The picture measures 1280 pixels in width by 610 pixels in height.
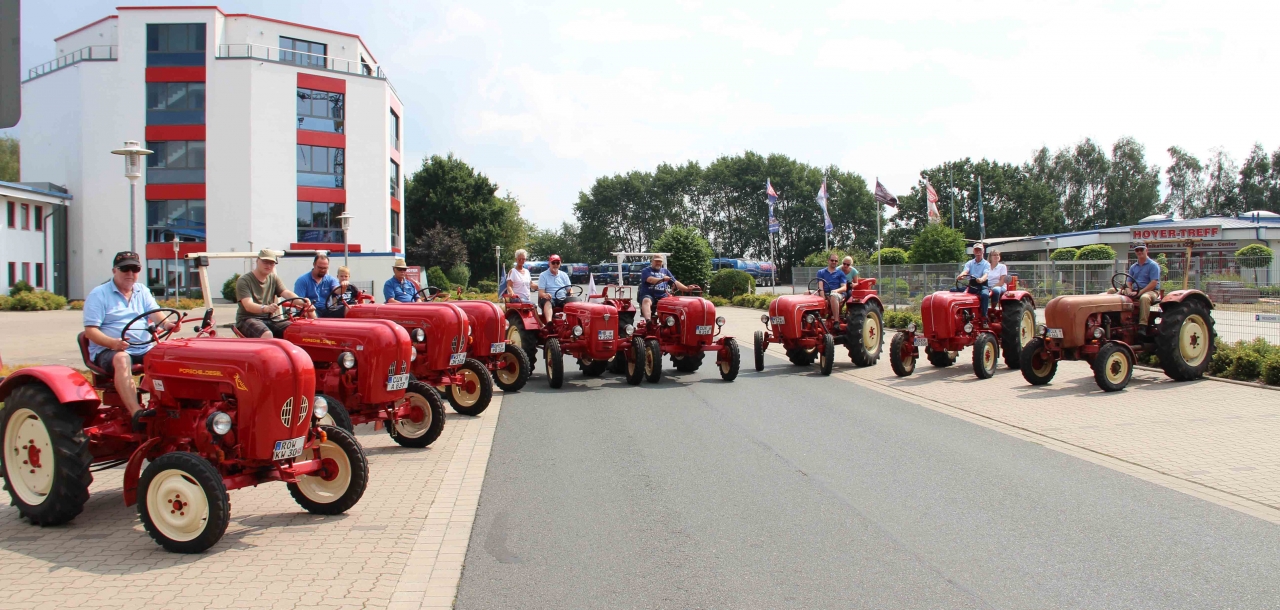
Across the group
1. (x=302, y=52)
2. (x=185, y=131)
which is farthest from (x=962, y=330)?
(x=302, y=52)

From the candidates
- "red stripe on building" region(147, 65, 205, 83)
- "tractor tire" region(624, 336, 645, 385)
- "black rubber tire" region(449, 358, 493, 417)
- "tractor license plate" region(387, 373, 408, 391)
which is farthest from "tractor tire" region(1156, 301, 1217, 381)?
"red stripe on building" region(147, 65, 205, 83)

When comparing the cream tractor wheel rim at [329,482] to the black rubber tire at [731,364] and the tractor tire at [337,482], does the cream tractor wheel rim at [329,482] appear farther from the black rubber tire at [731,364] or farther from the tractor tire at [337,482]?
the black rubber tire at [731,364]

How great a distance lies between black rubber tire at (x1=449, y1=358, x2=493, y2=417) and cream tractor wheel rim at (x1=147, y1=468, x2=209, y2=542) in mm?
5385

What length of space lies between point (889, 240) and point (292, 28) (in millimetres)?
51750

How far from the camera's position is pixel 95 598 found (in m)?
4.61

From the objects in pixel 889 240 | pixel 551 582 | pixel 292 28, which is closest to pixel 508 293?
pixel 551 582

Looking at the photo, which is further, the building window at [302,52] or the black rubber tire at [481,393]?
the building window at [302,52]

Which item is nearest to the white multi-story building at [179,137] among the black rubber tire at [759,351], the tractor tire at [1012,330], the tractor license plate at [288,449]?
the black rubber tire at [759,351]

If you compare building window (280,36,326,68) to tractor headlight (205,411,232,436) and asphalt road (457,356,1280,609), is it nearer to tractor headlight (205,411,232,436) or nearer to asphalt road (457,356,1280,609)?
asphalt road (457,356,1280,609)

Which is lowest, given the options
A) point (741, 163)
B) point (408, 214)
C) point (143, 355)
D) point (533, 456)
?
point (533, 456)

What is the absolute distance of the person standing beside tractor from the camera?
29.2 ft

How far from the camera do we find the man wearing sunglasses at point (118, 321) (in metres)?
6.20

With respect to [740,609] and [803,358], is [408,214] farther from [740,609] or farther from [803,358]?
[740,609]

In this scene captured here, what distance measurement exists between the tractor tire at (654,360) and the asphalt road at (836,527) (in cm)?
372
